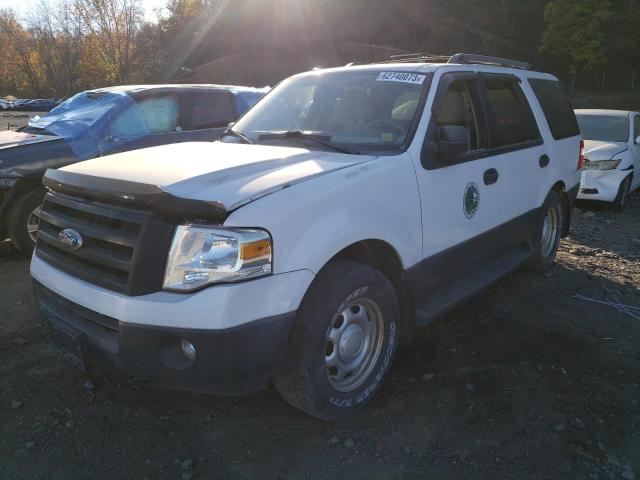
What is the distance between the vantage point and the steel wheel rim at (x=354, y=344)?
2832mm

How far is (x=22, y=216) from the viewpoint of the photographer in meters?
5.38

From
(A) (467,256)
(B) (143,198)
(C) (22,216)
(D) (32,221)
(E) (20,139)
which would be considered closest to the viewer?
(B) (143,198)

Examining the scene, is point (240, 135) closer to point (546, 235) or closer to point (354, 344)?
point (354, 344)

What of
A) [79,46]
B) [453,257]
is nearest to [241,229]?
[453,257]

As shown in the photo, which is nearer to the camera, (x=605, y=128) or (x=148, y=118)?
(x=148, y=118)

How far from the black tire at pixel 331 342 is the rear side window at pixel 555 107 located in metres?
3.02

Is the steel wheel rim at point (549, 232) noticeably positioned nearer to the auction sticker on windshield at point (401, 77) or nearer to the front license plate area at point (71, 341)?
the auction sticker on windshield at point (401, 77)

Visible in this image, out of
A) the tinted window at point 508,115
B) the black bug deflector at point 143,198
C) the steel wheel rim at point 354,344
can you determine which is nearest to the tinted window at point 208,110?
the tinted window at point 508,115

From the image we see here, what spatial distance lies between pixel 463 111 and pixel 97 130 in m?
4.17

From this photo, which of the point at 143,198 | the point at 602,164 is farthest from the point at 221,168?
the point at 602,164

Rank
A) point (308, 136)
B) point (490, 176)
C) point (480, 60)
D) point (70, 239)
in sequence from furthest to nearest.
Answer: point (480, 60)
point (490, 176)
point (308, 136)
point (70, 239)

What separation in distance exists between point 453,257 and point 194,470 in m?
2.13

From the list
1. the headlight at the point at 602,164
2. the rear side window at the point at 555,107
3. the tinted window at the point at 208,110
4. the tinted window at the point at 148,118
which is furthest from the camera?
the headlight at the point at 602,164

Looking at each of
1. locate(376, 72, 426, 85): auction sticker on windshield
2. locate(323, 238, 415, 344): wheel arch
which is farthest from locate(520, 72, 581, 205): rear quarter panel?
locate(323, 238, 415, 344): wheel arch
